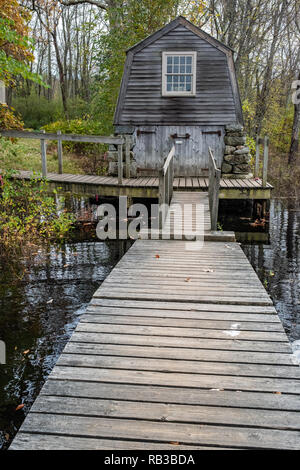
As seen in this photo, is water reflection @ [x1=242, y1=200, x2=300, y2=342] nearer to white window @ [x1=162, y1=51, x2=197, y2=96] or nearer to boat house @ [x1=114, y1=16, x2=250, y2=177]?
boat house @ [x1=114, y1=16, x2=250, y2=177]

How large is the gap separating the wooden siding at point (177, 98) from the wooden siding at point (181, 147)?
255mm

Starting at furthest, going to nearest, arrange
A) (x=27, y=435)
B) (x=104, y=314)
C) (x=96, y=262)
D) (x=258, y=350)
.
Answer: (x=96, y=262) → (x=104, y=314) → (x=258, y=350) → (x=27, y=435)

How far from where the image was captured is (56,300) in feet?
23.2

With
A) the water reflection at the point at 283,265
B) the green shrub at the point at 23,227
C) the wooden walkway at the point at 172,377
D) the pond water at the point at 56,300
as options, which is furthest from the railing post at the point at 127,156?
the wooden walkway at the point at 172,377

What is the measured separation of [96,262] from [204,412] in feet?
20.6

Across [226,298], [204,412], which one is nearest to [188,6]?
[226,298]

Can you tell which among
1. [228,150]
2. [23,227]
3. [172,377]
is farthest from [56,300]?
[228,150]

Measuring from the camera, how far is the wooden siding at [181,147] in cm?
1409

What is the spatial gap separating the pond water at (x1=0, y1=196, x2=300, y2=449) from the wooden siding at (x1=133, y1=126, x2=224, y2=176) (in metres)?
3.69

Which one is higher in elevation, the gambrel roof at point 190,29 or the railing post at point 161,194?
the gambrel roof at point 190,29

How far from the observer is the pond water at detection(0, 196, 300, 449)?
485 cm

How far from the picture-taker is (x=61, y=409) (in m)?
3.05

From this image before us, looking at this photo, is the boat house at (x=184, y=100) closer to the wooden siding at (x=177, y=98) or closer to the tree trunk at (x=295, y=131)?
the wooden siding at (x=177, y=98)
